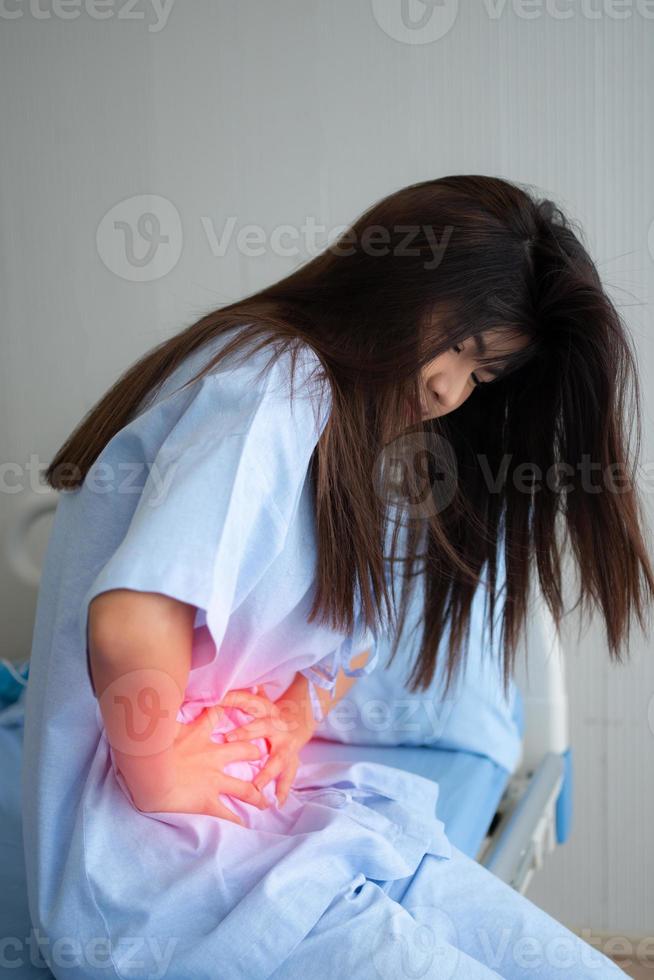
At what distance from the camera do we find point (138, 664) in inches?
27.9

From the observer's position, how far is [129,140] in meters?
1.76

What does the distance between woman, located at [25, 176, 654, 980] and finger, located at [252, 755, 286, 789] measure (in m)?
0.01

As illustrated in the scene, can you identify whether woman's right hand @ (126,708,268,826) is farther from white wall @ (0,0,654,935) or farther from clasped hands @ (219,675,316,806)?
white wall @ (0,0,654,935)

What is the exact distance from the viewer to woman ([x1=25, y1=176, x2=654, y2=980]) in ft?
2.46

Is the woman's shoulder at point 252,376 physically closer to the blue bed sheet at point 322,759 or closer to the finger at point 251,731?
the finger at point 251,731

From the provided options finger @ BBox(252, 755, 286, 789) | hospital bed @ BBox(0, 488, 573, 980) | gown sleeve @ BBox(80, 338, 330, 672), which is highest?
gown sleeve @ BBox(80, 338, 330, 672)

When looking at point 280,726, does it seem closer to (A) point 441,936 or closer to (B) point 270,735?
(B) point 270,735

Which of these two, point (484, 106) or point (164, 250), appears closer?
point (484, 106)

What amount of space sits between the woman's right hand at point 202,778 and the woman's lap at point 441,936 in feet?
0.48

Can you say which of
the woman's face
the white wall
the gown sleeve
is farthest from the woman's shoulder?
the white wall

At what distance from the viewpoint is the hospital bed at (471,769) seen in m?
1.19

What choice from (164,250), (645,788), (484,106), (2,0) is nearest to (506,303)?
(484,106)

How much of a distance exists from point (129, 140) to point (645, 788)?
1537 millimetres

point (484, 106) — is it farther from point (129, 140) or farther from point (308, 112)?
point (129, 140)
